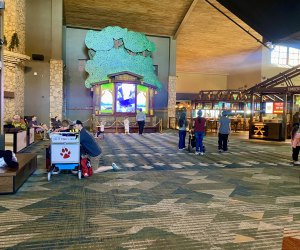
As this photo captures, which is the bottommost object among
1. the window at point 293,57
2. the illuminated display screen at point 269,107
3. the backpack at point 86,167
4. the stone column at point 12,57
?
the backpack at point 86,167

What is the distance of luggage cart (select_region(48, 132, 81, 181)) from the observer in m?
5.88

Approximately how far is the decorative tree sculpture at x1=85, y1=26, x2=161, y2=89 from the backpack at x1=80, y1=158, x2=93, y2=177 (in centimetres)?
1303

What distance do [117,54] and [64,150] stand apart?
14681 mm

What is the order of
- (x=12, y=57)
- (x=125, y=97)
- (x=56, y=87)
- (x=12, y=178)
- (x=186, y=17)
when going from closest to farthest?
(x=12, y=178), (x=12, y=57), (x=56, y=87), (x=125, y=97), (x=186, y=17)

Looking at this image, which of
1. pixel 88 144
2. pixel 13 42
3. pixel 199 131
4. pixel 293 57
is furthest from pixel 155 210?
pixel 293 57

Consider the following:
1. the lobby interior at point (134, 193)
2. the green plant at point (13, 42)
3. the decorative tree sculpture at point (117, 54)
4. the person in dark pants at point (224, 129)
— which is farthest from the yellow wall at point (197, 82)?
the person in dark pants at point (224, 129)

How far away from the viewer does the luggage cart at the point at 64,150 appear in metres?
5.88

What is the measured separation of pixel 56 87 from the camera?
17422 mm

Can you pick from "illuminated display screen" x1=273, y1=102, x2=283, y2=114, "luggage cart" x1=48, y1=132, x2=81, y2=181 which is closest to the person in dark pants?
"illuminated display screen" x1=273, y1=102, x2=283, y2=114

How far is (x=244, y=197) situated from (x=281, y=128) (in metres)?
11.1

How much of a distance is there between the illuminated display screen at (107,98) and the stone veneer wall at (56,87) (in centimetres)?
255

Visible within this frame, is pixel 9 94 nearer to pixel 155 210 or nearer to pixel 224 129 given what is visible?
pixel 224 129

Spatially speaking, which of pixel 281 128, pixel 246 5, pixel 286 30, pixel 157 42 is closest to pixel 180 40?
pixel 157 42

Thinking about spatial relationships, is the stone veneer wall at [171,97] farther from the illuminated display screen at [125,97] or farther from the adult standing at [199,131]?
the adult standing at [199,131]
